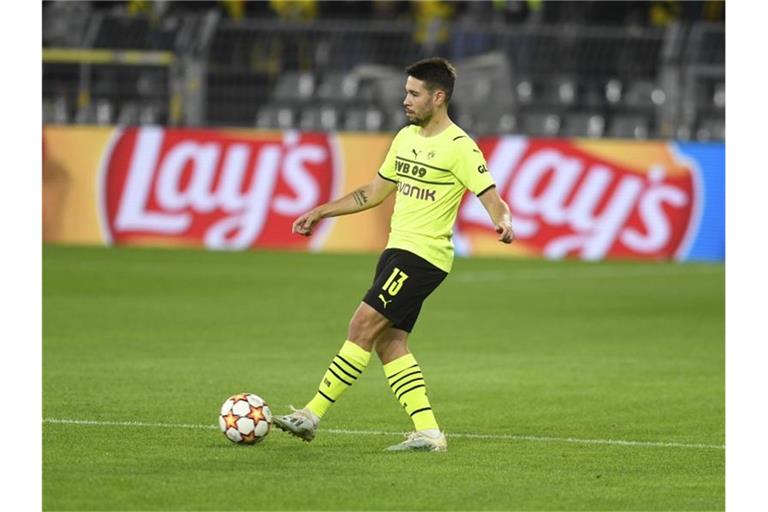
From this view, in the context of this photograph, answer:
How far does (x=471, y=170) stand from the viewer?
8953mm

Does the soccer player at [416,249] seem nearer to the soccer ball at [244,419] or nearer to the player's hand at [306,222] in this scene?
the soccer ball at [244,419]

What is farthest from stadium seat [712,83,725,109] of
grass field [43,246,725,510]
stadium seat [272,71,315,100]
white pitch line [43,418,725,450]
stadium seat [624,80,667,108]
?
white pitch line [43,418,725,450]

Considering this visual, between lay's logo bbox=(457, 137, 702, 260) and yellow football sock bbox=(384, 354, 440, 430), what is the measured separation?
15.6 m

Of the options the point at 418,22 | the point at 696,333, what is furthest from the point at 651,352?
the point at 418,22

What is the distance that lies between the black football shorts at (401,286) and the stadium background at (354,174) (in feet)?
14.8

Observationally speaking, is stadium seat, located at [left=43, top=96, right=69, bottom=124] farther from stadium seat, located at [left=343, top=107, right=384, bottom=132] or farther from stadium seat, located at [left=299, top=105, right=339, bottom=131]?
stadium seat, located at [left=343, top=107, right=384, bottom=132]

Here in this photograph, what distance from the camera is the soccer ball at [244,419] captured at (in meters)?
8.88

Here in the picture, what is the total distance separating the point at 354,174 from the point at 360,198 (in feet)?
52.0

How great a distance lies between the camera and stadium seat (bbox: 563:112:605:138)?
88.2 feet

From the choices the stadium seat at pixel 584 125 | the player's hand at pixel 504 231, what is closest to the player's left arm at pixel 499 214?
the player's hand at pixel 504 231

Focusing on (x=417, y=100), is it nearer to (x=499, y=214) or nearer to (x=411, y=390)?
(x=499, y=214)
